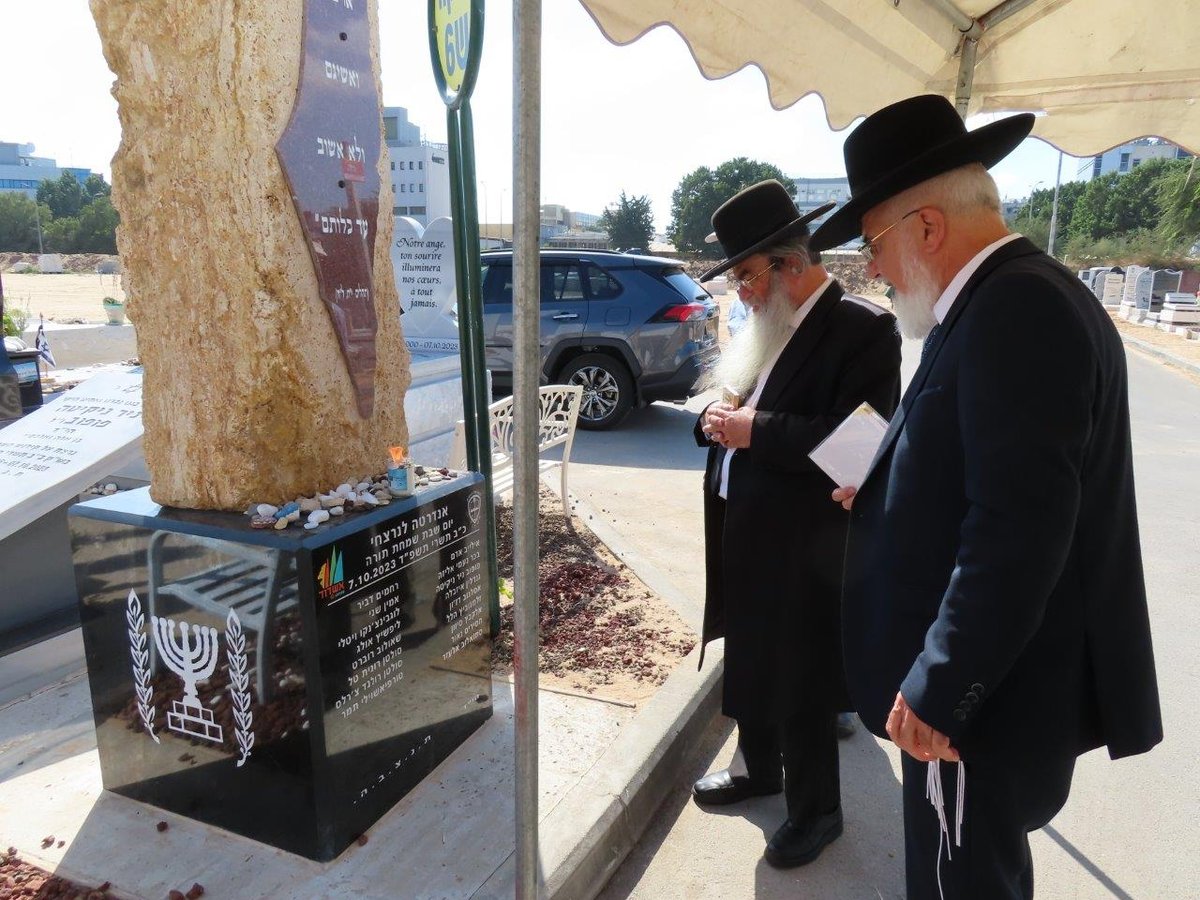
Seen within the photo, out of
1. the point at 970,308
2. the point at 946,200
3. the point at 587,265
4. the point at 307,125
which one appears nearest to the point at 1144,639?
the point at 970,308

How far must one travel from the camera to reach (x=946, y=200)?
1.56 metres

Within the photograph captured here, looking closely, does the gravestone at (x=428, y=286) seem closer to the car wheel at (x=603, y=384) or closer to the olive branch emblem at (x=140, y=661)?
the car wheel at (x=603, y=384)

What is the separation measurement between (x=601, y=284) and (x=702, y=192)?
81.5 meters

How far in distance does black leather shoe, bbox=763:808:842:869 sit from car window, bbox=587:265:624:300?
275 inches

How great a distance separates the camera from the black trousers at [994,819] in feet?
4.85

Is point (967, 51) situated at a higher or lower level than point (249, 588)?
higher

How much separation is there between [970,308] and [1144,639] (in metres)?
0.70

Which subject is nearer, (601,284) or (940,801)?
(940,801)

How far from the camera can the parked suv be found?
28.4ft

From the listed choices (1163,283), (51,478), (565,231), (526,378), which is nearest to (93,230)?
(565,231)

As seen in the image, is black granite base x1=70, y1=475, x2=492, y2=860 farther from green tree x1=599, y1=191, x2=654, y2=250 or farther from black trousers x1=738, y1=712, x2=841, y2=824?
green tree x1=599, y1=191, x2=654, y2=250

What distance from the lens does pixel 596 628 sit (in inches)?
153

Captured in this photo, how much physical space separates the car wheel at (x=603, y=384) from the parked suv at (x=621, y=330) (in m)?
0.01

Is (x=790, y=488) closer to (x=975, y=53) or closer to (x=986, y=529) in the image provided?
(x=986, y=529)
